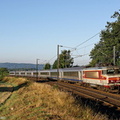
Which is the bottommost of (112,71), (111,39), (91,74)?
(91,74)

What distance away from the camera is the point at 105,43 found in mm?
56094

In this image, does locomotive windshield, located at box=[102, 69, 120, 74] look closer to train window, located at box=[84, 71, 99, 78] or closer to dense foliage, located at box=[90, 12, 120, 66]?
train window, located at box=[84, 71, 99, 78]

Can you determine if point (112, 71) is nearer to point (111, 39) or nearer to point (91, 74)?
point (91, 74)

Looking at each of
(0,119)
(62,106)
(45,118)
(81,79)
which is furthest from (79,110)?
(81,79)

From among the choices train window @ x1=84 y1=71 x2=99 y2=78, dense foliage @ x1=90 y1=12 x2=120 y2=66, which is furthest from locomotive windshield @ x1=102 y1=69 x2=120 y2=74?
dense foliage @ x1=90 y1=12 x2=120 y2=66

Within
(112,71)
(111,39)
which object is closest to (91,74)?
(112,71)

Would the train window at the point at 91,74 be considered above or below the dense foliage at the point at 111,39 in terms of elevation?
below

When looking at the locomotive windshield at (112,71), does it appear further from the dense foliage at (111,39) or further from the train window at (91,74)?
the dense foliage at (111,39)

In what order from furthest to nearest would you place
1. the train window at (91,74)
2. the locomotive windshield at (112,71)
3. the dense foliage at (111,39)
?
the dense foliage at (111,39) → the train window at (91,74) → the locomotive windshield at (112,71)

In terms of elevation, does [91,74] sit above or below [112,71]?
below

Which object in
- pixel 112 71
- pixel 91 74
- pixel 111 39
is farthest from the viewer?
pixel 111 39

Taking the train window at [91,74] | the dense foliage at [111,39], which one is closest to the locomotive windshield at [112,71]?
the train window at [91,74]

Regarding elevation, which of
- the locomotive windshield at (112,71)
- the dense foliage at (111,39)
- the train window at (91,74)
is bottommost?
the train window at (91,74)

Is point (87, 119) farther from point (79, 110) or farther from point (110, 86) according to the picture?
point (110, 86)
